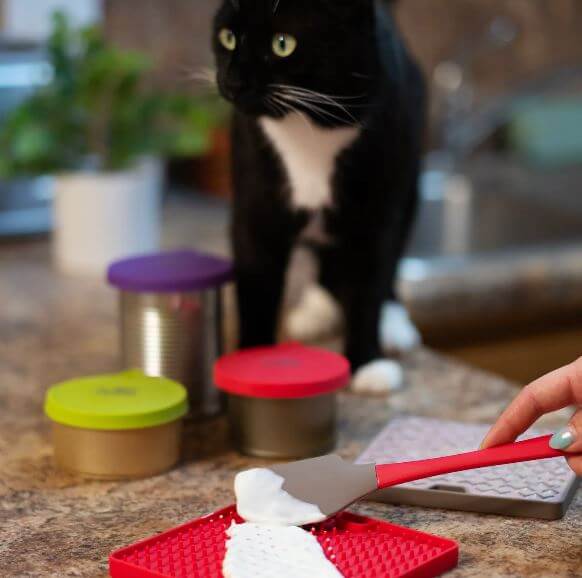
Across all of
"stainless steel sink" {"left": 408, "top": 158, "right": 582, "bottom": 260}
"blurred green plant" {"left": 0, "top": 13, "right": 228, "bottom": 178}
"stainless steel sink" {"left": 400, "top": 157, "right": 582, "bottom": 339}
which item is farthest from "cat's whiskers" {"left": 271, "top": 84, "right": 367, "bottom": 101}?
"stainless steel sink" {"left": 408, "top": 158, "right": 582, "bottom": 260}

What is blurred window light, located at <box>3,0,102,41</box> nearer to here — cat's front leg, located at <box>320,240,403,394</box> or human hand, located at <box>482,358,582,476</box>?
cat's front leg, located at <box>320,240,403,394</box>

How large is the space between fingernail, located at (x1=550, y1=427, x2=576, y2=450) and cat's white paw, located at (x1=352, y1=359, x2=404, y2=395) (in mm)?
428

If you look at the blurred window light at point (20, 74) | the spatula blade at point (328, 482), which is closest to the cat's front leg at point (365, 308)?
the spatula blade at point (328, 482)

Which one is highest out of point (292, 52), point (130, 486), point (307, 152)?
Result: point (292, 52)

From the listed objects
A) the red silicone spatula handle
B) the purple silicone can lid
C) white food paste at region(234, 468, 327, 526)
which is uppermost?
the purple silicone can lid

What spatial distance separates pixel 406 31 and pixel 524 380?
1.04 m

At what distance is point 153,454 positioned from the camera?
3.24 feet

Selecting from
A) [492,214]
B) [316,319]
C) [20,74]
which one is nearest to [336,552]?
[316,319]

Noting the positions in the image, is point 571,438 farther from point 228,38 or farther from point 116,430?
point 228,38

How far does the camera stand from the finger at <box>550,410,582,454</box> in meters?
0.81

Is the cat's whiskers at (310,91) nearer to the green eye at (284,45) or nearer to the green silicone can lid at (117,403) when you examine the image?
the green eye at (284,45)

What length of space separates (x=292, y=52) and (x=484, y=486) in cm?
46

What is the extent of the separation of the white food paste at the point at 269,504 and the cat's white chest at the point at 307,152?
1.40 feet

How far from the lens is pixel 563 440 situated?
81 cm
